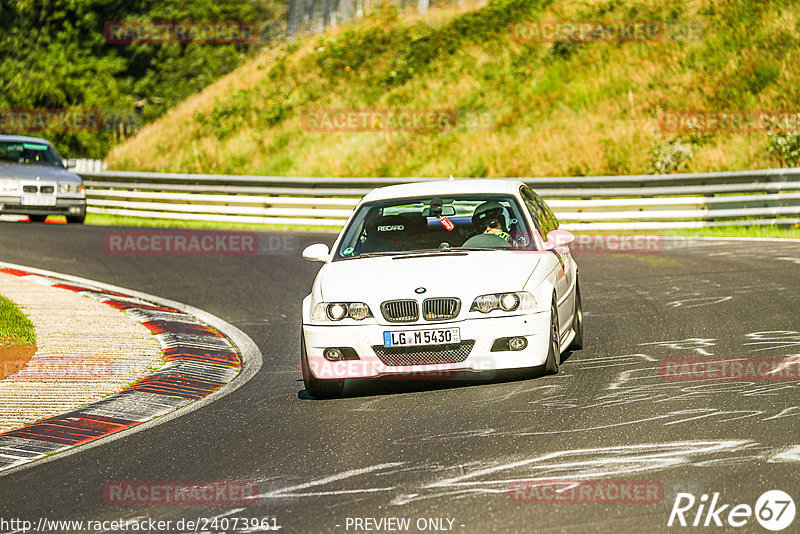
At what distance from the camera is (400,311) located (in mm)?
8055

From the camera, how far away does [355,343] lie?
8039 mm

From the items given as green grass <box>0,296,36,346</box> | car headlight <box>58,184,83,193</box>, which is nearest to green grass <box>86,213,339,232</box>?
car headlight <box>58,184,83,193</box>

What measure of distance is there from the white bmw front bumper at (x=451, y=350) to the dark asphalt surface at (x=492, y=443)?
219 mm

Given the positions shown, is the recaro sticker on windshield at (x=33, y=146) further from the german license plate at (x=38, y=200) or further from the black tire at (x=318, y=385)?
the black tire at (x=318, y=385)

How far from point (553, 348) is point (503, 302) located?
0.58m

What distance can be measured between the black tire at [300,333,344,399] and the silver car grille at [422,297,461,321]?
33.7 inches

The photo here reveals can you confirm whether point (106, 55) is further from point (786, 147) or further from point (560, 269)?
point (560, 269)

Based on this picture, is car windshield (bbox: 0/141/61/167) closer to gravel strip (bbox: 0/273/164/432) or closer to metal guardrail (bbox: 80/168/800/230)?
metal guardrail (bbox: 80/168/800/230)

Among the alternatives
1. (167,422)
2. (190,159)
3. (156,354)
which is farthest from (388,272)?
(190,159)

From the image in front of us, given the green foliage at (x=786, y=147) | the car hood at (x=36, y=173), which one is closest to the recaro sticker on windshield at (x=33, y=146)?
the car hood at (x=36, y=173)

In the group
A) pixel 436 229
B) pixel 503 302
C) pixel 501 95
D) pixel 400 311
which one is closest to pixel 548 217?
pixel 436 229

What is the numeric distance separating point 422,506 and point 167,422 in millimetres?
3141

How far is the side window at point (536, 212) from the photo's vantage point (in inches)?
375

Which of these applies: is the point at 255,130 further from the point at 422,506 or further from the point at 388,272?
the point at 422,506
